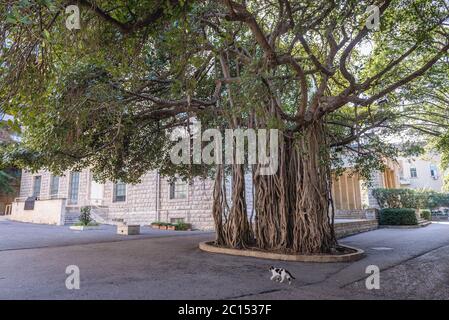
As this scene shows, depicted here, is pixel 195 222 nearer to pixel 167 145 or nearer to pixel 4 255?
pixel 167 145

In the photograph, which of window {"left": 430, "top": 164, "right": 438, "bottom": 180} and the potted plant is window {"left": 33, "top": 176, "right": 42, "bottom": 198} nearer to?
the potted plant

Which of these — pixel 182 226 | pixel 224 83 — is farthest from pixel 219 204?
pixel 182 226

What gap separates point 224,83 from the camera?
25.4 feet

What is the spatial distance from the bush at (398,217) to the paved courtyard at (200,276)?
29.5ft

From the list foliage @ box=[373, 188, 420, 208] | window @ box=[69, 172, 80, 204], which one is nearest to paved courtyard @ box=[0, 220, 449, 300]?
foliage @ box=[373, 188, 420, 208]

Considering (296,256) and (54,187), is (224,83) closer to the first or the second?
(296,256)

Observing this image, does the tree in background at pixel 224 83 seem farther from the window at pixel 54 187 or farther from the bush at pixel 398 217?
the window at pixel 54 187

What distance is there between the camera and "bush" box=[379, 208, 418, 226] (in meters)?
15.7

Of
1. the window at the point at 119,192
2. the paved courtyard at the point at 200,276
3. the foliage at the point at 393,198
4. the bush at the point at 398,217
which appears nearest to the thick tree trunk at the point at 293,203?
the paved courtyard at the point at 200,276

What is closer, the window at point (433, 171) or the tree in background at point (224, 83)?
the tree in background at point (224, 83)

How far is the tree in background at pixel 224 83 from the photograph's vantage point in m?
4.19

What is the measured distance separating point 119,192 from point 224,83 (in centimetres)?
1319

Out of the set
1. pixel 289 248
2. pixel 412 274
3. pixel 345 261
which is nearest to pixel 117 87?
pixel 289 248

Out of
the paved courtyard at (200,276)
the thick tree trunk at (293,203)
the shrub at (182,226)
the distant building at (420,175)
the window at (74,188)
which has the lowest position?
the paved courtyard at (200,276)
